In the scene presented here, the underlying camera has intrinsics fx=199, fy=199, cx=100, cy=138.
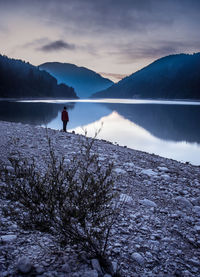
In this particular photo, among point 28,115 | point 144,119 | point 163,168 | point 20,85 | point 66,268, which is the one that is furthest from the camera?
point 20,85

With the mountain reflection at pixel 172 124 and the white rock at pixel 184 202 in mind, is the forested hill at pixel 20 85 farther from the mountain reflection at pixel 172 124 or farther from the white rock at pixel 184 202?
the white rock at pixel 184 202

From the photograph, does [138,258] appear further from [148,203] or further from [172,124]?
[172,124]

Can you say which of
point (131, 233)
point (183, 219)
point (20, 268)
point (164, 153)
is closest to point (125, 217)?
point (131, 233)

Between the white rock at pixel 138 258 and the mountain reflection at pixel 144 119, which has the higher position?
the mountain reflection at pixel 144 119

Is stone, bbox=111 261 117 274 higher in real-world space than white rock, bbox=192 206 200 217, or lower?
higher

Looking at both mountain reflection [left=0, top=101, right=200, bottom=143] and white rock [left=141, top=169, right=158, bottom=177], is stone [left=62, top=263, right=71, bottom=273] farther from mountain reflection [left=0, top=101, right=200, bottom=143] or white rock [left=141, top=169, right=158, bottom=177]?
mountain reflection [left=0, top=101, right=200, bottom=143]

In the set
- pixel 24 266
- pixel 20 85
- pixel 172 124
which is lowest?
pixel 24 266

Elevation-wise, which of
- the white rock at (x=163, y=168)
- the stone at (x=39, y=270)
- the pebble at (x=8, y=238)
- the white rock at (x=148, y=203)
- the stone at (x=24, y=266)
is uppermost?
the stone at (x=24, y=266)

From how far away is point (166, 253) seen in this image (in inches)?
119

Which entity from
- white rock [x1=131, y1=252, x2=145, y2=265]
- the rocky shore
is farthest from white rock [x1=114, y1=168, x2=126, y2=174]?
white rock [x1=131, y1=252, x2=145, y2=265]

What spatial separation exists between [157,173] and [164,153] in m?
9.32

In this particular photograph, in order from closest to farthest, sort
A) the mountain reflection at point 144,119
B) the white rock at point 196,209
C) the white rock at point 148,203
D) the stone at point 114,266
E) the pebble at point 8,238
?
the stone at point 114,266
the pebble at point 8,238
the white rock at point 196,209
the white rock at point 148,203
the mountain reflection at point 144,119

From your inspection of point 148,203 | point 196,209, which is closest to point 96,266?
point 148,203

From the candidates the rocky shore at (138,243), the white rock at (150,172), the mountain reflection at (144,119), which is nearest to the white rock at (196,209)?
the rocky shore at (138,243)
